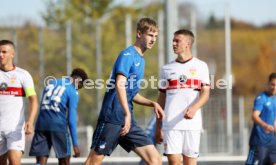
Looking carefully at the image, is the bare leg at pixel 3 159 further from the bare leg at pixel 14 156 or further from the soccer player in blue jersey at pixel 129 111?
the soccer player in blue jersey at pixel 129 111

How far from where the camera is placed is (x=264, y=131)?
16.7 metres

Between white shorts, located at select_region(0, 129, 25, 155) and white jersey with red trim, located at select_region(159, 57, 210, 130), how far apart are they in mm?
2035

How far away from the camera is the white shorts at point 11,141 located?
1391 centimetres

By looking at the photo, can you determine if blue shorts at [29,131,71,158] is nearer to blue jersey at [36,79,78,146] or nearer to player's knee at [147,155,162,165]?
blue jersey at [36,79,78,146]

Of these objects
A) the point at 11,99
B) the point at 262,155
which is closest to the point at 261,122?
the point at 262,155

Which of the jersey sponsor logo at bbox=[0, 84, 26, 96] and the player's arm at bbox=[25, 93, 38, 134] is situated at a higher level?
the jersey sponsor logo at bbox=[0, 84, 26, 96]

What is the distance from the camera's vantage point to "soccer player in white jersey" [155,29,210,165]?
1363cm

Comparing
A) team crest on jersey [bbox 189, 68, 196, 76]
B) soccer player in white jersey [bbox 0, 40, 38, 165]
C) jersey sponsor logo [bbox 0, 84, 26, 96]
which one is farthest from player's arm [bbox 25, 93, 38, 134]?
team crest on jersey [bbox 189, 68, 196, 76]

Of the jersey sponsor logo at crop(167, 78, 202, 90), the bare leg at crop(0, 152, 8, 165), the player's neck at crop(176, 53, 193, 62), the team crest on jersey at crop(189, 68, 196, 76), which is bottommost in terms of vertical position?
the bare leg at crop(0, 152, 8, 165)

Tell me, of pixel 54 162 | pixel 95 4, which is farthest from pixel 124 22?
pixel 54 162

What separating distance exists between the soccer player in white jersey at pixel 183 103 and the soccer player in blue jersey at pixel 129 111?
0.87 metres

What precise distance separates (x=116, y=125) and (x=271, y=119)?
4.68 m

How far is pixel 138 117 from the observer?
27.3 meters

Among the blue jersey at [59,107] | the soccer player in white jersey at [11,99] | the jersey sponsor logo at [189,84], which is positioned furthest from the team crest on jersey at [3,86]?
the jersey sponsor logo at [189,84]
